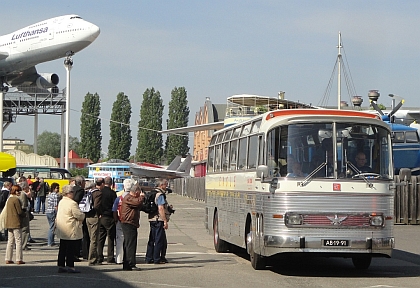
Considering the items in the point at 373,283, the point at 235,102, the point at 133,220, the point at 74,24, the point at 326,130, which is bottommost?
the point at 373,283

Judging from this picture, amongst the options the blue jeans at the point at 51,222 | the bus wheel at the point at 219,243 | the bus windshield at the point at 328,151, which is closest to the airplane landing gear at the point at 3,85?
the blue jeans at the point at 51,222

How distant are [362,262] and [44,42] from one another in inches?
2258

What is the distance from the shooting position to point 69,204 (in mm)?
14320

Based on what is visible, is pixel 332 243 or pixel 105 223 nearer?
pixel 332 243

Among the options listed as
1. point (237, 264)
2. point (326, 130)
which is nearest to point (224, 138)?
point (237, 264)

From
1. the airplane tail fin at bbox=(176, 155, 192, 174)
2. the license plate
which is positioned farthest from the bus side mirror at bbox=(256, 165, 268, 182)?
the airplane tail fin at bbox=(176, 155, 192, 174)

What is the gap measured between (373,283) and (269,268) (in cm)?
285

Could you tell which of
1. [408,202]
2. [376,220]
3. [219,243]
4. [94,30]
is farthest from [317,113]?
[94,30]

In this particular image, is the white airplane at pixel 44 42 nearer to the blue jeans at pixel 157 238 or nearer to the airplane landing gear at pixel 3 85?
the airplane landing gear at pixel 3 85

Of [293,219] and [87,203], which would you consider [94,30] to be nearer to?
[87,203]

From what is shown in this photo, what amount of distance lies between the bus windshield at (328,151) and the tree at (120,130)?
4194 inches

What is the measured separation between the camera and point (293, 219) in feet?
44.4

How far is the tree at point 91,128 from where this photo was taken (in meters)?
123

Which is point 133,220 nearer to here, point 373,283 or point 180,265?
point 180,265
